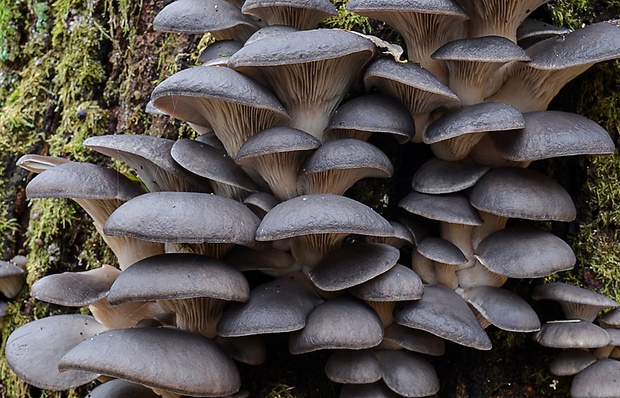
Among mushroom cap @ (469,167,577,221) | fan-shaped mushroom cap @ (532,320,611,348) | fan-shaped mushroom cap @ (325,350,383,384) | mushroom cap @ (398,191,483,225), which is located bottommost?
fan-shaped mushroom cap @ (325,350,383,384)

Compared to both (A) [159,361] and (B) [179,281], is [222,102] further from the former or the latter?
(A) [159,361]

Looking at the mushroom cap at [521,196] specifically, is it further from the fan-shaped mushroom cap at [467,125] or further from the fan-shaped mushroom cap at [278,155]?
the fan-shaped mushroom cap at [278,155]

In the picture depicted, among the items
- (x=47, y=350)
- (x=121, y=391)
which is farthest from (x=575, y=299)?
(x=47, y=350)

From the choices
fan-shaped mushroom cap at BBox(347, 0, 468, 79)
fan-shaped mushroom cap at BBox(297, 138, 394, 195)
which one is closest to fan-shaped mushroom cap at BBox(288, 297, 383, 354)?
fan-shaped mushroom cap at BBox(297, 138, 394, 195)

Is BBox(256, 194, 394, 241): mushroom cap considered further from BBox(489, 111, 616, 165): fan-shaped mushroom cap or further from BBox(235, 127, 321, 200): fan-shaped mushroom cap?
BBox(489, 111, 616, 165): fan-shaped mushroom cap

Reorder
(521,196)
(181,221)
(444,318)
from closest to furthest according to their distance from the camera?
(181,221) → (444,318) → (521,196)

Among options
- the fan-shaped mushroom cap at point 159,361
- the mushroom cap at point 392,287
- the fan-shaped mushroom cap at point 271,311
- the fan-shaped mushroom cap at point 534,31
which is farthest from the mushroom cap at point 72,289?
the fan-shaped mushroom cap at point 534,31
